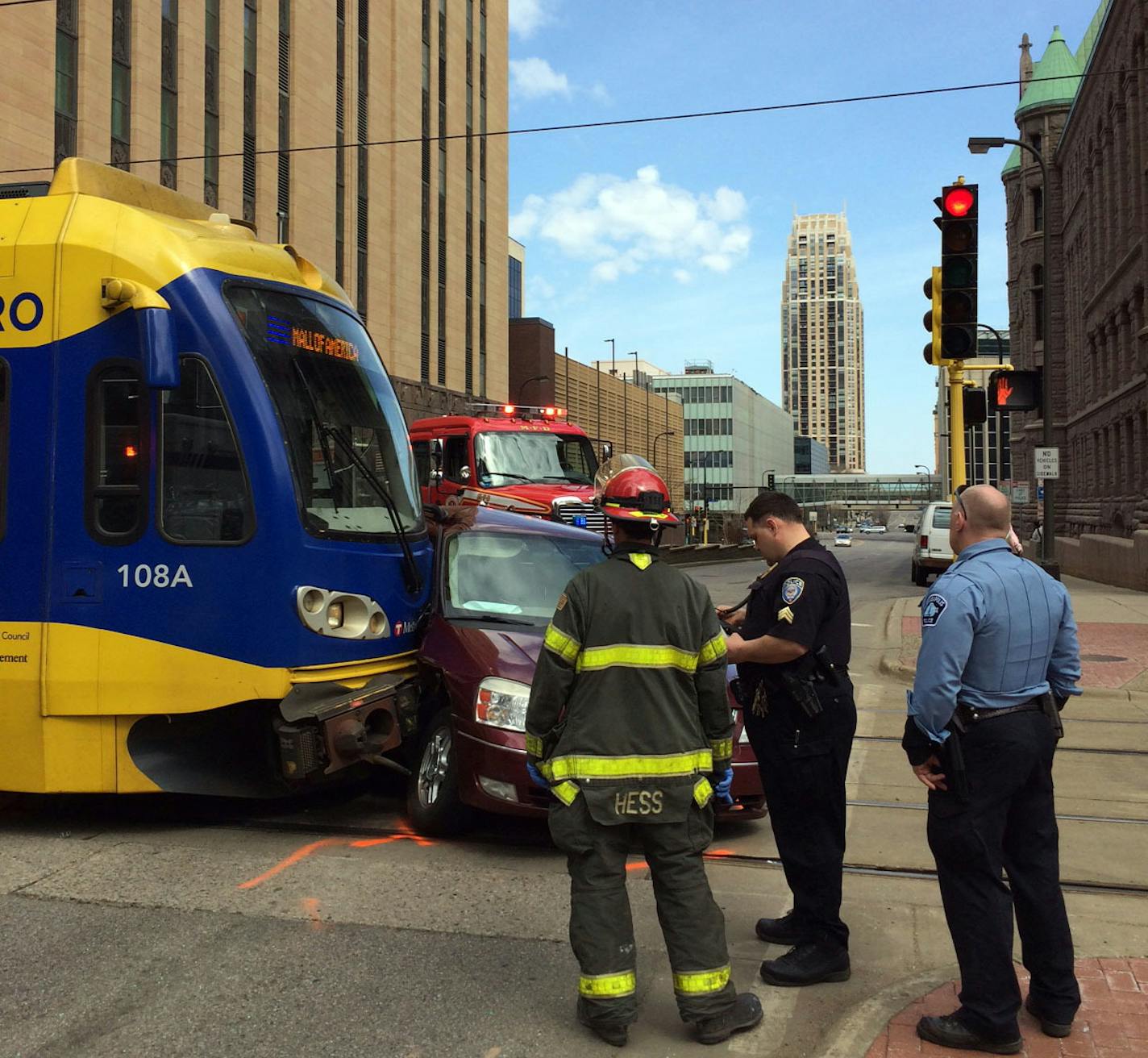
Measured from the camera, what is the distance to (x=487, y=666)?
5.74 metres

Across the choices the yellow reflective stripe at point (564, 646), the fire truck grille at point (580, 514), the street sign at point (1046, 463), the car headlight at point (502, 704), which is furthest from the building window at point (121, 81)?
the yellow reflective stripe at point (564, 646)

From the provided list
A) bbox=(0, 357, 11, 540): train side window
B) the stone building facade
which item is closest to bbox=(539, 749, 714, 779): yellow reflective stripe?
bbox=(0, 357, 11, 540): train side window

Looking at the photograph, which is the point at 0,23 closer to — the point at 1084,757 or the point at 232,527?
the point at 232,527

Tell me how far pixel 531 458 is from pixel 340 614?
9.62 m

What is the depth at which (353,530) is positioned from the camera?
20.4 ft

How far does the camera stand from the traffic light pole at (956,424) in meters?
8.06

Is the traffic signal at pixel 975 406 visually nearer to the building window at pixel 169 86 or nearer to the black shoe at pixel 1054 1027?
the black shoe at pixel 1054 1027

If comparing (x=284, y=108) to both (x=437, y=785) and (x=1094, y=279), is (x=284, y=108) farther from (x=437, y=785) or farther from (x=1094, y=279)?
(x=437, y=785)

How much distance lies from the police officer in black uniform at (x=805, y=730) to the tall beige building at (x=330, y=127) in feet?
57.4

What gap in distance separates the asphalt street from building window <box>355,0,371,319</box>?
119 ft

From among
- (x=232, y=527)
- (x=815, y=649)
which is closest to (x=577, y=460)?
(x=232, y=527)

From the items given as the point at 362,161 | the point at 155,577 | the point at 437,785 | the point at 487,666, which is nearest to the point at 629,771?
the point at 487,666

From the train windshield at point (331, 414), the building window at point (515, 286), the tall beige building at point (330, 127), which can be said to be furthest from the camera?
the building window at point (515, 286)

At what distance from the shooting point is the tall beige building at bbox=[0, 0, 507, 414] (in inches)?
1099
